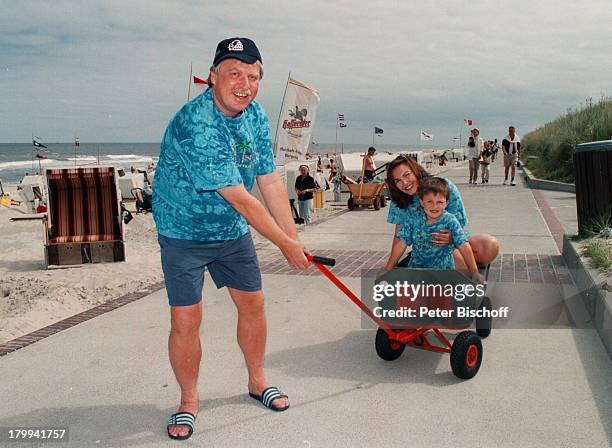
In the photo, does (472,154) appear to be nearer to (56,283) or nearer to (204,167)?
(56,283)

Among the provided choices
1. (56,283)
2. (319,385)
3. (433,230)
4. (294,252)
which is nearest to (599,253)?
(433,230)

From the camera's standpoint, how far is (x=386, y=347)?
415cm

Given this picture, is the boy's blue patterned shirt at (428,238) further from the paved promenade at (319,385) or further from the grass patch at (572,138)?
the grass patch at (572,138)

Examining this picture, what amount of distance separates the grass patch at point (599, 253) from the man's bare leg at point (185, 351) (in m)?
3.83

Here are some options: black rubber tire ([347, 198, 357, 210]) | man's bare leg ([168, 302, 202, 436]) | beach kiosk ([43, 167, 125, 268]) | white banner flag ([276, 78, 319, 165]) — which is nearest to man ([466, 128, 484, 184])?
black rubber tire ([347, 198, 357, 210])

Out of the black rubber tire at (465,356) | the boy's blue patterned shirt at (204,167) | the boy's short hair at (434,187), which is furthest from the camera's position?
the boy's short hair at (434,187)

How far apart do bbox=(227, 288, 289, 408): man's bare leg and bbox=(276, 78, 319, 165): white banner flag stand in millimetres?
10141

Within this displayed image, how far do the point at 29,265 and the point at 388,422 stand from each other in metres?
7.82

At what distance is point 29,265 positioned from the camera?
31.1 ft

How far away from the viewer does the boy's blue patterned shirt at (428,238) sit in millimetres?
4129

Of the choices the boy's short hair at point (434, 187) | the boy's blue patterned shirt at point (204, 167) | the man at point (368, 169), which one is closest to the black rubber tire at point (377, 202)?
the man at point (368, 169)

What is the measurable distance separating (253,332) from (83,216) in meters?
6.83

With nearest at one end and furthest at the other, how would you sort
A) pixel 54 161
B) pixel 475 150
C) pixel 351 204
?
pixel 351 204
pixel 475 150
pixel 54 161

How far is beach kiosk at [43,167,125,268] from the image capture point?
353 inches
